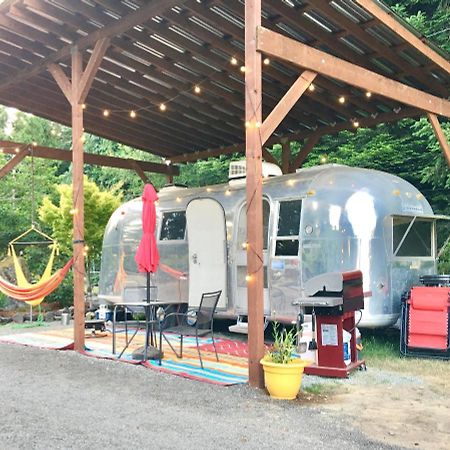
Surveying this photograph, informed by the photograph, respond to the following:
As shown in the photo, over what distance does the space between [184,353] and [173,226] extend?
2905 mm

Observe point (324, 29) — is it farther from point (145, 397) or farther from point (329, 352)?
point (145, 397)

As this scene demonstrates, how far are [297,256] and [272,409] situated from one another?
10.3 feet

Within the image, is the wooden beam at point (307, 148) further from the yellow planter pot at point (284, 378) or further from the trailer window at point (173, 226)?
the yellow planter pot at point (284, 378)

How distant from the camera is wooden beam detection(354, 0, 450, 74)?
633 centimetres

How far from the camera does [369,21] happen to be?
669cm

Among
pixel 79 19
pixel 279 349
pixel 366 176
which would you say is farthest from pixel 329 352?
pixel 79 19

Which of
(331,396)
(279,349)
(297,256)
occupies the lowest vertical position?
(331,396)

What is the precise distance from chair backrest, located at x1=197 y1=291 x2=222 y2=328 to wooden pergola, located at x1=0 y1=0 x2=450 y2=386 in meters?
1.14

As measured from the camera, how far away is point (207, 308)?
6.67 metres

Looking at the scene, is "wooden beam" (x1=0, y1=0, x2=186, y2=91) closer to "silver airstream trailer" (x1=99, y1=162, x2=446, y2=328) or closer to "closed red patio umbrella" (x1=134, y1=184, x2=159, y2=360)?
"closed red patio umbrella" (x1=134, y1=184, x2=159, y2=360)

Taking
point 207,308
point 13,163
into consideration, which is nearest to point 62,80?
point 13,163

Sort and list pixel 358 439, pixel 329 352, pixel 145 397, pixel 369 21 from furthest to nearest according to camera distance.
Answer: pixel 369 21 < pixel 329 352 < pixel 145 397 < pixel 358 439

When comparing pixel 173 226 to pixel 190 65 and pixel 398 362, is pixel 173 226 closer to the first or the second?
pixel 190 65

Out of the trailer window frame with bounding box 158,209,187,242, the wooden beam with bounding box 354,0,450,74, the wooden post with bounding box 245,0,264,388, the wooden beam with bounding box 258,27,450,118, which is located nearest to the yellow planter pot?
the wooden post with bounding box 245,0,264,388
